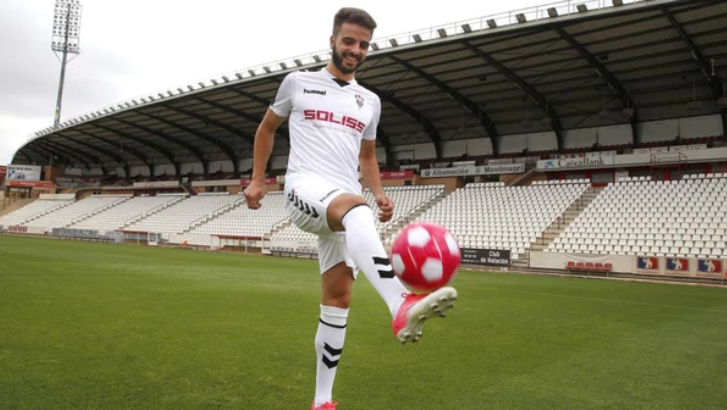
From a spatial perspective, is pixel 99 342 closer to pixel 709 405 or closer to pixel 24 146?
pixel 709 405

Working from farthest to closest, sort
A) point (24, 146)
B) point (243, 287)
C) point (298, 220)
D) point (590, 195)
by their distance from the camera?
1. point (24, 146)
2. point (590, 195)
3. point (243, 287)
4. point (298, 220)

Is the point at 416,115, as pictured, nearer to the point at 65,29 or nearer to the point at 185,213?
the point at 185,213

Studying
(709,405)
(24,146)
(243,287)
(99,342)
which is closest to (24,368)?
(99,342)

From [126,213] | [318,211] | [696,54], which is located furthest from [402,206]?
[318,211]

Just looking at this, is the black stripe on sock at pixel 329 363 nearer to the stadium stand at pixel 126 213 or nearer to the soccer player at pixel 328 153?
the soccer player at pixel 328 153

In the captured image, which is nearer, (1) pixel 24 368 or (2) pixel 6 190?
(1) pixel 24 368

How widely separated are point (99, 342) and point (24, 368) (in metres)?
1.03

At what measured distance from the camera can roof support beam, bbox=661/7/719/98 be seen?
1948 centimetres

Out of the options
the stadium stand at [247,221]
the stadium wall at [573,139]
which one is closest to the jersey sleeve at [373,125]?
the stadium wall at [573,139]

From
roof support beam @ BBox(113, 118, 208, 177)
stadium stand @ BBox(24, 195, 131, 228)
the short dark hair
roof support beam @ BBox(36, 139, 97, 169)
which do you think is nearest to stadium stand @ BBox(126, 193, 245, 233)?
roof support beam @ BBox(113, 118, 208, 177)

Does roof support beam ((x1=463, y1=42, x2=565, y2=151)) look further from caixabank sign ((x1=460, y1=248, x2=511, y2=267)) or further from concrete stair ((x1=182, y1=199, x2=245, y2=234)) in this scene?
concrete stair ((x1=182, y1=199, x2=245, y2=234))

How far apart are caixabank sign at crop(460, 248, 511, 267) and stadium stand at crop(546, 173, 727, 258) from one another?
2002 millimetres

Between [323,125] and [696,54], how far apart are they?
24.4m

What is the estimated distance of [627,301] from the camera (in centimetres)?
1106
